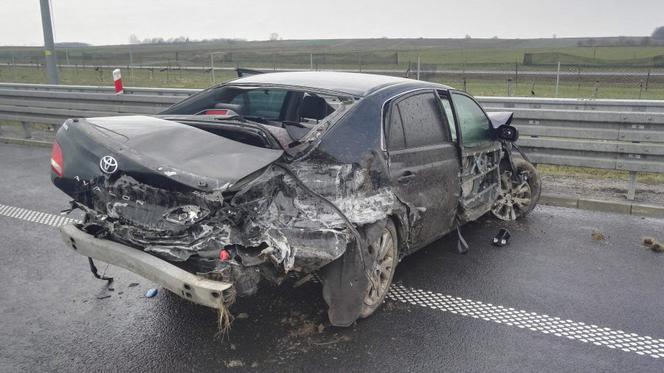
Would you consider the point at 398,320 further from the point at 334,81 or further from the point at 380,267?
the point at 334,81

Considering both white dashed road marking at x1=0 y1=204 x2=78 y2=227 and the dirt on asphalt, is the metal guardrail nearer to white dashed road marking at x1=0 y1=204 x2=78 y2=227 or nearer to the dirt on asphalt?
the dirt on asphalt

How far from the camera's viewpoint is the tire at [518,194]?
6438mm

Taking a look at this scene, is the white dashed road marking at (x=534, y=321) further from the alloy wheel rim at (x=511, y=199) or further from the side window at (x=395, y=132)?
the alloy wheel rim at (x=511, y=199)

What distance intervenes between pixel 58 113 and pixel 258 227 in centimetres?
958

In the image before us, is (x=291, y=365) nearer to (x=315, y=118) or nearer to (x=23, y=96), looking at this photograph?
(x=315, y=118)

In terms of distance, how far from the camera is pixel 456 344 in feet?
12.2

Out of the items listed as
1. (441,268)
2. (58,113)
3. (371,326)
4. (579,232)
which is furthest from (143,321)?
(58,113)

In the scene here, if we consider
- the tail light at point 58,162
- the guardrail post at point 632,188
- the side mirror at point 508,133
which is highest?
the tail light at point 58,162

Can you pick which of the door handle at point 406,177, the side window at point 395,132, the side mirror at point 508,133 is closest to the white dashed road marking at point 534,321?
Answer: the door handle at point 406,177

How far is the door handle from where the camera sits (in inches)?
166

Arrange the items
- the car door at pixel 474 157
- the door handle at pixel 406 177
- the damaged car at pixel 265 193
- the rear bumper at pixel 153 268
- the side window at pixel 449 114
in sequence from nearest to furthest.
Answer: the rear bumper at pixel 153 268 < the damaged car at pixel 265 193 < the door handle at pixel 406 177 < the side window at pixel 449 114 < the car door at pixel 474 157

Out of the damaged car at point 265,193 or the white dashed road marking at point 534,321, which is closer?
the damaged car at point 265,193

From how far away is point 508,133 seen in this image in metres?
5.88

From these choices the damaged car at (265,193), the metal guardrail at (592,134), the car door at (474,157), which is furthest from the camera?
the metal guardrail at (592,134)
